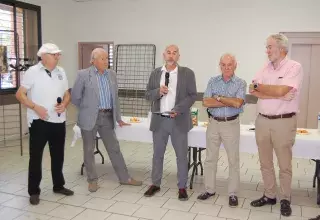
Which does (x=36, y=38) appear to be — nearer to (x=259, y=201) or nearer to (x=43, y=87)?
(x=43, y=87)

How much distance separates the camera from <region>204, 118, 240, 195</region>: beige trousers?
3.18 metres

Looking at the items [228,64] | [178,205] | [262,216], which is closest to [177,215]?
[178,205]

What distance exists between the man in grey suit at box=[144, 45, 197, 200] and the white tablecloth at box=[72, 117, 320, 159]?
27cm

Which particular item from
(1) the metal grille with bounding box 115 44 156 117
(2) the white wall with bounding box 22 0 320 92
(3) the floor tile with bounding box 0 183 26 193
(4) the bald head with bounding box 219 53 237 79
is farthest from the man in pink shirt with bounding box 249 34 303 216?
(1) the metal grille with bounding box 115 44 156 117

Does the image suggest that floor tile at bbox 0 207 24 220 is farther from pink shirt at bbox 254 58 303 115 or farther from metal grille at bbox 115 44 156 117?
metal grille at bbox 115 44 156 117

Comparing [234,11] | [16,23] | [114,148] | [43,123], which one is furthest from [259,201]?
[16,23]

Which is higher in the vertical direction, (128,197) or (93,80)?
(93,80)

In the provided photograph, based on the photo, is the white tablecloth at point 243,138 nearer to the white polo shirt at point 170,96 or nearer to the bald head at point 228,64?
the white polo shirt at point 170,96

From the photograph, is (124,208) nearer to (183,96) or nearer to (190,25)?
(183,96)

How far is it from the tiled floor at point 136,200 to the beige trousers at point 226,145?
0.27 meters

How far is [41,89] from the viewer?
10.5 ft

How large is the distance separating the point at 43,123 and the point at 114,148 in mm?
855

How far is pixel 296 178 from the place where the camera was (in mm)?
4215

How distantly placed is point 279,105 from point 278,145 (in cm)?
36
